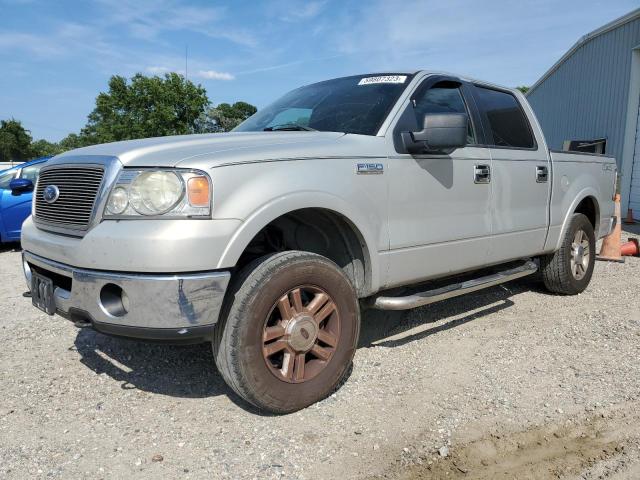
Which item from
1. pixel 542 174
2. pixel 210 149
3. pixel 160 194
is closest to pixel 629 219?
pixel 542 174

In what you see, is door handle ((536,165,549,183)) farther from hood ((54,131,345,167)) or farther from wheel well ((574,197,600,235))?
hood ((54,131,345,167))

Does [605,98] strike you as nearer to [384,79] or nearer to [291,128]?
[384,79]

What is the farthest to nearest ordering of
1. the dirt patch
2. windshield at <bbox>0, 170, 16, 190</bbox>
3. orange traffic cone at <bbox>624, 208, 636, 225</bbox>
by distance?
orange traffic cone at <bbox>624, 208, 636, 225</bbox>, windshield at <bbox>0, 170, 16, 190</bbox>, the dirt patch

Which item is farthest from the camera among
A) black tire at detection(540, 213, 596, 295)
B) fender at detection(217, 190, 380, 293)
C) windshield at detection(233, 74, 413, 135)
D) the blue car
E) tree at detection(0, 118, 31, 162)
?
tree at detection(0, 118, 31, 162)

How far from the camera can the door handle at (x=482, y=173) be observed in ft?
12.9

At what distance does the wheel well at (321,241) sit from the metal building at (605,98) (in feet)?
38.2

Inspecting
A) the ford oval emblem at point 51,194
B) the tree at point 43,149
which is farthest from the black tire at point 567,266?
the tree at point 43,149

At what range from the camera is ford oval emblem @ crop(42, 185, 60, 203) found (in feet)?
9.70

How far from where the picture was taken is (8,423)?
2920mm

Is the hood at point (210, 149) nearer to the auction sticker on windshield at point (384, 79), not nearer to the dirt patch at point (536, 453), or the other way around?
the auction sticker on windshield at point (384, 79)

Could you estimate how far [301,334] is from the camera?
289 centimetres

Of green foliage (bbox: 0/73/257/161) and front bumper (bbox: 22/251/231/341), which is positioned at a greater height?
green foliage (bbox: 0/73/257/161)

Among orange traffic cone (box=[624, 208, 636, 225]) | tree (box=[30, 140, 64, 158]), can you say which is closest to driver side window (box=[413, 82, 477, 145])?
orange traffic cone (box=[624, 208, 636, 225])

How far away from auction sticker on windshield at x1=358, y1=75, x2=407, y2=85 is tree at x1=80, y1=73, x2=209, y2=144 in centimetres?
4745
